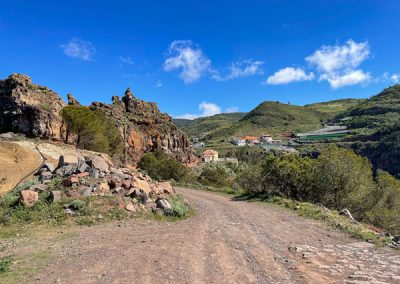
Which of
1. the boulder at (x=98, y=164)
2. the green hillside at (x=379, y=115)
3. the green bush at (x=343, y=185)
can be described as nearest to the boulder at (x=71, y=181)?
the boulder at (x=98, y=164)

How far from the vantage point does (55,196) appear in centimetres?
1380

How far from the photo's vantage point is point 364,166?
859 inches

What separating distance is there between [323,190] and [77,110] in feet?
82.0

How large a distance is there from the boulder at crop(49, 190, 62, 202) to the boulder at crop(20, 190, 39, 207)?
0.56m

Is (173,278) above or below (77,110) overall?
below

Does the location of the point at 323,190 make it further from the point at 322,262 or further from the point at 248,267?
the point at 248,267

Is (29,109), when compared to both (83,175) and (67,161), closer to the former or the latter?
(67,161)

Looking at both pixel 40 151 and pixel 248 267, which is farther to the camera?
pixel 40 151

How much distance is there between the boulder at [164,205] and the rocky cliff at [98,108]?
66.9 ft

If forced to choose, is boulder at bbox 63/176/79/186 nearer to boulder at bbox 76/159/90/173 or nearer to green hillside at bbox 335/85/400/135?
boulder at bbox 76/159/90/173

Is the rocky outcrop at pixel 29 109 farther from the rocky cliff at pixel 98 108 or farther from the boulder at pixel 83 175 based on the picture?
the boulder at pixel 83 175

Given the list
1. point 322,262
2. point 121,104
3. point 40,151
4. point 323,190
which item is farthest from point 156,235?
point 121,104

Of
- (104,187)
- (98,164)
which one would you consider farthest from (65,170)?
(104,187)

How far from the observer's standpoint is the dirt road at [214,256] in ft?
25.0
